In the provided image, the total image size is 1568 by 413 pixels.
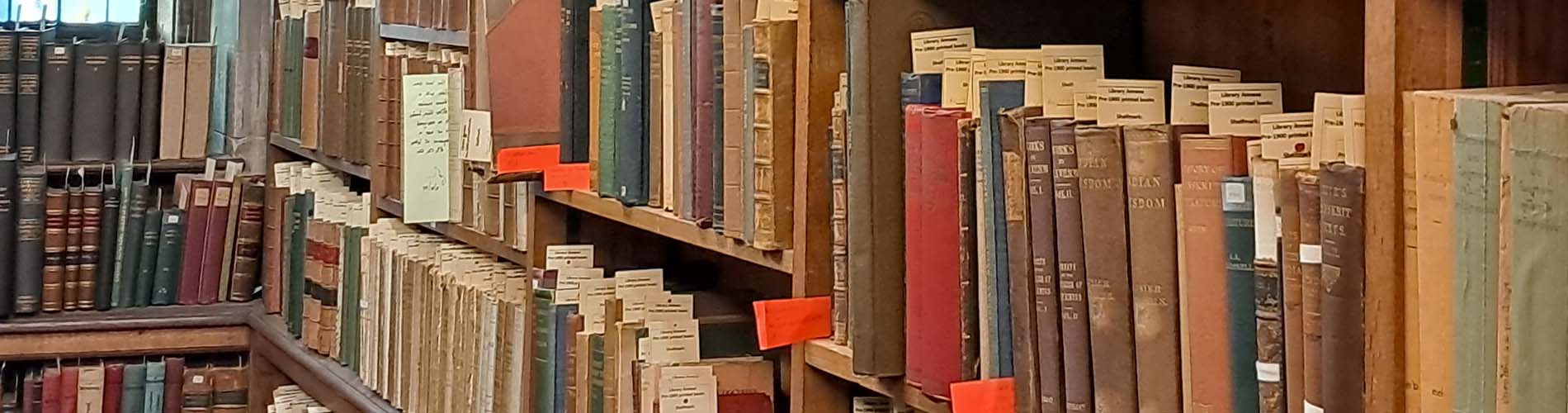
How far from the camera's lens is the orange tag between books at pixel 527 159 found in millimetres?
2033

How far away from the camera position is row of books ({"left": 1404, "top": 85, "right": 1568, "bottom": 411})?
0.73 m

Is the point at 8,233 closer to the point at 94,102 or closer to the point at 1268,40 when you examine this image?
the point at 94,102

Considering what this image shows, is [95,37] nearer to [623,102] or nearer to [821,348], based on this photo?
[623,102]

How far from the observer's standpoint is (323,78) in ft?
10.2

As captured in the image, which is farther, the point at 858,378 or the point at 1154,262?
the point at 858,378

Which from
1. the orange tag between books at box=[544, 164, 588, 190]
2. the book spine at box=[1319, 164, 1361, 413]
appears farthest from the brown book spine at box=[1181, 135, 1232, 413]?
the orange tag between books at box=[544, 164, 588, 190]

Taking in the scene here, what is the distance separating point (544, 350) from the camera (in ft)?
6.59

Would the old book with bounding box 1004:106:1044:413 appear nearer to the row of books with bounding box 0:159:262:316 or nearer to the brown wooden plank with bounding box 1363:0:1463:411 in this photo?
the brown wooden plank with bounding box 1363:0:1463:411

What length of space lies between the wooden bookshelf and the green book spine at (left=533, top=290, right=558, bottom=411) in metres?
1.78

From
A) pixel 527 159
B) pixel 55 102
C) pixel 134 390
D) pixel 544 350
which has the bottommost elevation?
pixel 134 390

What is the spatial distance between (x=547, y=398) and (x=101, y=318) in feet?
6.34

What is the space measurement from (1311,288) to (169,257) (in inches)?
124

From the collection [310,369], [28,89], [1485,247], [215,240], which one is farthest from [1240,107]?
[28,89]

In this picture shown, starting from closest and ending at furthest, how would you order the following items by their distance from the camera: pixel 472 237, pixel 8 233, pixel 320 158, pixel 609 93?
1. pixel 609 93
2. pixel 472 237
3. pixel 320 158
4. pixel 8 233
